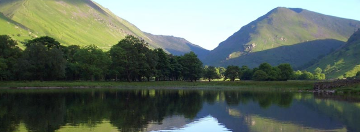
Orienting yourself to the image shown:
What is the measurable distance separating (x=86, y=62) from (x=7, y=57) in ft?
93.7

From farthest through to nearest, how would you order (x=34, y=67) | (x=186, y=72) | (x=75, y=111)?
(x=186, y=72), (x=34, y=67), (x=75, y=111)

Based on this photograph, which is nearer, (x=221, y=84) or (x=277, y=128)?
(x=277, y=128)

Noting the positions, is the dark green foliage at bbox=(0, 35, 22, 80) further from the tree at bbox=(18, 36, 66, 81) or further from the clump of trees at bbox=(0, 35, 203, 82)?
the tree at bbox=(18, 36, 66, 81)

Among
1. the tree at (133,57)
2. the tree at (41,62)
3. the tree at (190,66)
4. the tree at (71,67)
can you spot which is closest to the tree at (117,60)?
the tree at (133,57)

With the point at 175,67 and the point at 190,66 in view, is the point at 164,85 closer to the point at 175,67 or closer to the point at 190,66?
the point at 175,67

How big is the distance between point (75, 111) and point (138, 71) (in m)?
89.5

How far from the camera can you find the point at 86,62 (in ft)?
432

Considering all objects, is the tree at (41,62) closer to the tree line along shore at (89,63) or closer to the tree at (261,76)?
the tree line along shore at (89,63)

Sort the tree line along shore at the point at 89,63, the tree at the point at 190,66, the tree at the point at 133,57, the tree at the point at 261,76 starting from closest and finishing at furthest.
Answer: the tree line along shore at the point at 89,63 < the tree at the point at 133,57 < the tree at the point at 190,66 < the tree at the point at 261,76

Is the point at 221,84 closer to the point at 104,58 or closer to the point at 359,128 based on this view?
the point at 104,58

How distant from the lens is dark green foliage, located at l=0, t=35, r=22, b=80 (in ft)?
330

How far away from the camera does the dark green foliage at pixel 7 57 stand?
100537 millimetres

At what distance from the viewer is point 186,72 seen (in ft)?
509

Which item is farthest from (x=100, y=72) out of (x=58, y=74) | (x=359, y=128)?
(x=359, y=128)
